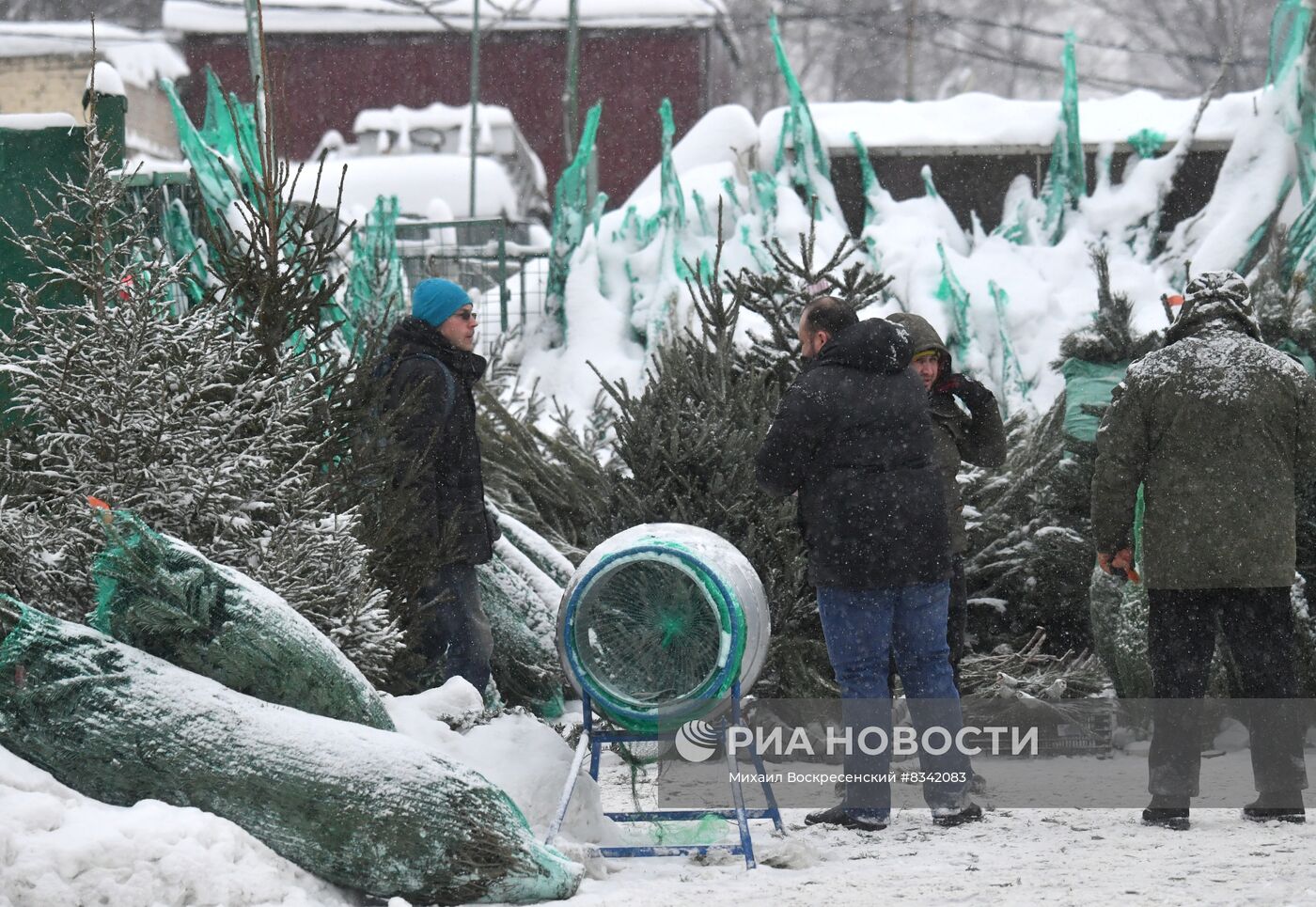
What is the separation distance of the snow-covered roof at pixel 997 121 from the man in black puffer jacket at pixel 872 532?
10262mm

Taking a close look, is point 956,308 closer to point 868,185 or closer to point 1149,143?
point 868,185

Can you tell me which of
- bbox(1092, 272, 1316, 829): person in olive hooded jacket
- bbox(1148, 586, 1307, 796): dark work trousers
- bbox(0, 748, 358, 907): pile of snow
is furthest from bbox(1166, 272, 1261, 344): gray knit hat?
bbox(0, 748, 358, 907): pile of snow

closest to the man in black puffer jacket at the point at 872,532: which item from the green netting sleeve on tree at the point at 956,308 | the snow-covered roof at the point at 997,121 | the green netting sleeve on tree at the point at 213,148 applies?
Result: the green netting sleeve on tree at the point at 213,148

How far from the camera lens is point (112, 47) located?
30.1 metres

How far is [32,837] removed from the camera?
11.7 feet

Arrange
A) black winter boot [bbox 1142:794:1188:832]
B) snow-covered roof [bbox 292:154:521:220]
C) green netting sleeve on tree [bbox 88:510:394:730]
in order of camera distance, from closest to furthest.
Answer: green netting sleeve on tree [bbox 88:510:394:730], black winter boot [bbox 1142:794:1188:832], snow-covered roof [bbox 292:154:521:220]

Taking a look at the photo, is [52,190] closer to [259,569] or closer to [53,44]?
[259,569]

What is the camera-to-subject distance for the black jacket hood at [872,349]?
5094mm

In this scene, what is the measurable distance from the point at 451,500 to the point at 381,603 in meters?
0.64

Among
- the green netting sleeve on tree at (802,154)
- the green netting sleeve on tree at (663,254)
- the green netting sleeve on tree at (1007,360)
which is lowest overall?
the green netting sleeve on tree at (1007,360)

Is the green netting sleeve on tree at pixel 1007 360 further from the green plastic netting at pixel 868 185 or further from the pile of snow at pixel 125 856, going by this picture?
the pile of snow at pixel 125 856

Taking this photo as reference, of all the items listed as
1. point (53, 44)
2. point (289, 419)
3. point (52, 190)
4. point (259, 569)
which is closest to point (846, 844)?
point (259, 569)

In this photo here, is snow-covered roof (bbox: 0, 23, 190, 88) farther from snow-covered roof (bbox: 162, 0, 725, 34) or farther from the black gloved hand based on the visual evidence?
the black gloved hand

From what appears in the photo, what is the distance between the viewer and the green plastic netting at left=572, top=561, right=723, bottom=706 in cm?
475
